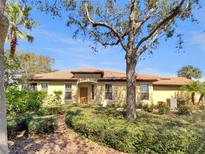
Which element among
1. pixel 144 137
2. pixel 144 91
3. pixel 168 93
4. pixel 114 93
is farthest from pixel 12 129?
pixel 168 93

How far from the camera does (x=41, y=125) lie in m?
12.3

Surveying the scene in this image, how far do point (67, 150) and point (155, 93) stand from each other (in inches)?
947

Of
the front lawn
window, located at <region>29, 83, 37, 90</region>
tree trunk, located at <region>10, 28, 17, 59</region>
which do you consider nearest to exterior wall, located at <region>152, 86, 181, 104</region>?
window, located at <region>29, 83, 37, 90</region>

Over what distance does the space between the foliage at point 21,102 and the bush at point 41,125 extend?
305 inches

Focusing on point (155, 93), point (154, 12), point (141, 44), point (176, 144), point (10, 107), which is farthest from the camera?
point (155, 93)

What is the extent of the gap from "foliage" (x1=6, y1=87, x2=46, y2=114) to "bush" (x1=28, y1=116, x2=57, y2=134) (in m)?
7.74

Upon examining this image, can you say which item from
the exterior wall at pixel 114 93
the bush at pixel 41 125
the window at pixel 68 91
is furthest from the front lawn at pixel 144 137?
the window at pixel 68 91

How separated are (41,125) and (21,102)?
8.46 meters

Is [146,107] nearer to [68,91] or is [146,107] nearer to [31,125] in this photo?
[68,91]

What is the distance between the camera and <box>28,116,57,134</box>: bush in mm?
12266

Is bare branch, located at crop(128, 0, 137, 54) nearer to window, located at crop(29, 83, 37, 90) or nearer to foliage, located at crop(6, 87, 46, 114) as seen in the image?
foliage, located at crop(6, 87, 46, 114)

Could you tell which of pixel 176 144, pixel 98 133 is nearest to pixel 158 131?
pixel 176 144

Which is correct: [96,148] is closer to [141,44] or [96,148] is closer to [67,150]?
[67,150]

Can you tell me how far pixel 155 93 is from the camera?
33.4 meters
